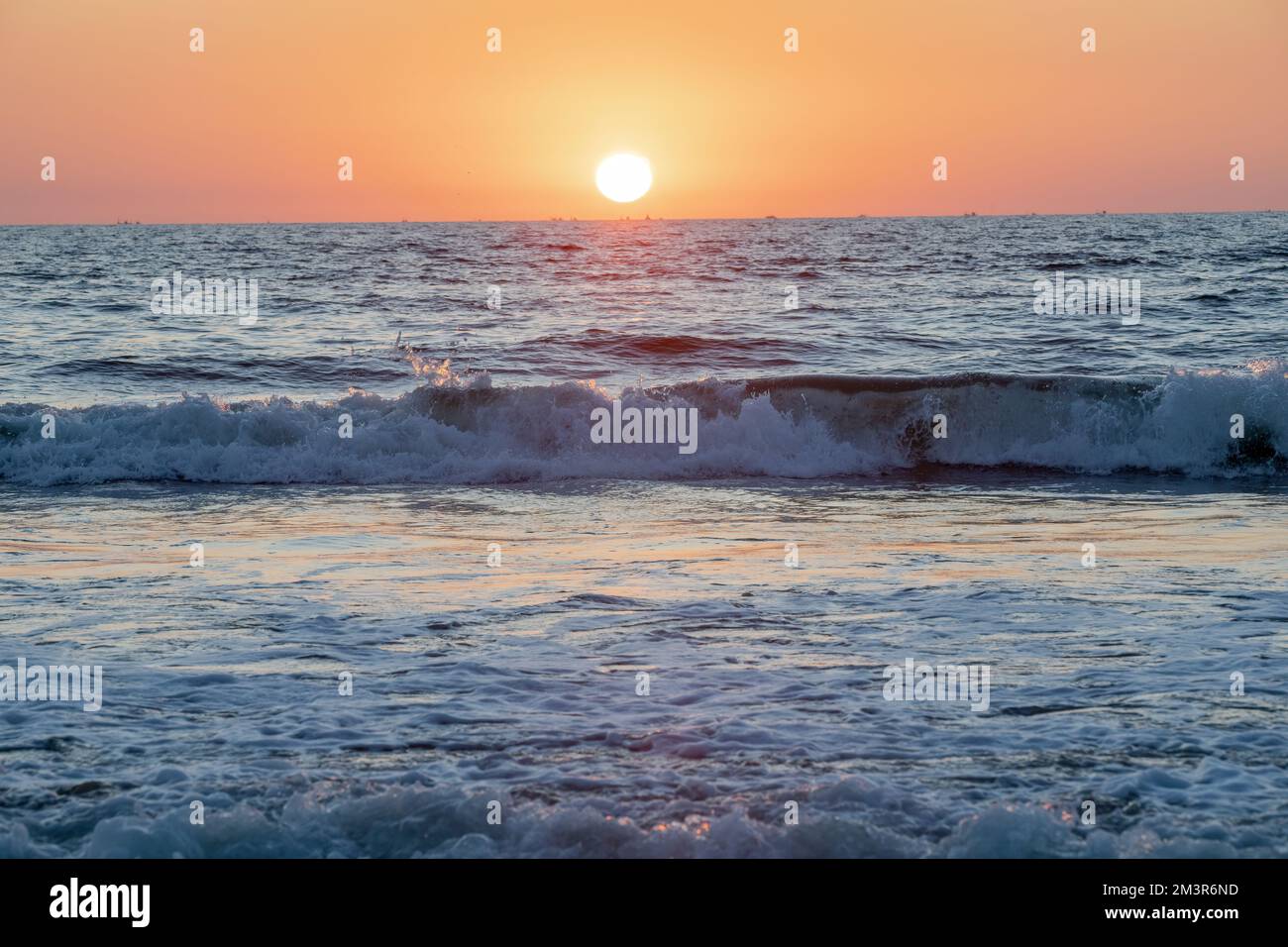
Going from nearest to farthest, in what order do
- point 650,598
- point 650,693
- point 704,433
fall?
1. point 650,693
2. point 650,598
3. point 704,433

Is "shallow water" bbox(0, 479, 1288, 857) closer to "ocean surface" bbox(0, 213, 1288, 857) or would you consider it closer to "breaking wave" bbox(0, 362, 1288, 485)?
"ocean surface" bbox(0, 213, 1288, 857)

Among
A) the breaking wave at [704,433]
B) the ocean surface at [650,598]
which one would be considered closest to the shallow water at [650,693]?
the ocean surface at [650,598]

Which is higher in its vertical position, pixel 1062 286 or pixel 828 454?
pixel 1062 286

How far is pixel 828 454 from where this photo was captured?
55.8ft

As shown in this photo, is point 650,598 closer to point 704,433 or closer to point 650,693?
point 650,693

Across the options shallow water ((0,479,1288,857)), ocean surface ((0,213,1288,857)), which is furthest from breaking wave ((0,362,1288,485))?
shallow water ((0,479,1288,857))

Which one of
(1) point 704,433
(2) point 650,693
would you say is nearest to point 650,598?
(2) point 650,693

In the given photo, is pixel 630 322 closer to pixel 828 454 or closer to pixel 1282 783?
pixel 828 454

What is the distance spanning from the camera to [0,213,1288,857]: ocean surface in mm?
4777

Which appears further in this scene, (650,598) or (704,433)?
(704,433)

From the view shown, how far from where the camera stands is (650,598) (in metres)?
8.34

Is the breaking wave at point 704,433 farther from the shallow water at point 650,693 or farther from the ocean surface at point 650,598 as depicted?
the shallow water at point 650,693

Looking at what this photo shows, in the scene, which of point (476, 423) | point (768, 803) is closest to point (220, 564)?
point (768, 803)
